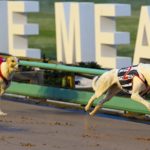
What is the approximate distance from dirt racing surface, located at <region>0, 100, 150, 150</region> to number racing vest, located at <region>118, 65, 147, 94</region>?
64 centimetres

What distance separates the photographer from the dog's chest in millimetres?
12653

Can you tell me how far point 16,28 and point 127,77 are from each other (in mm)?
14143

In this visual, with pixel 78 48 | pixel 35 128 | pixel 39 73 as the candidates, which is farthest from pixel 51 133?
pixel 78 48

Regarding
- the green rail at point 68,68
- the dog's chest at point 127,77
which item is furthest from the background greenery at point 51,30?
the dog's chest at point 127,77

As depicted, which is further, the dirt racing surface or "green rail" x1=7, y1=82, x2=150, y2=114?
"green rail" x1=7, y1=82, x2=150, y2=114

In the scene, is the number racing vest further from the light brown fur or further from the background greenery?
the background greenery

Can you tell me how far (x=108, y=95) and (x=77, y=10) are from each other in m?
11.4

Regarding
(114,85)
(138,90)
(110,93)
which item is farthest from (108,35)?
(138,90)

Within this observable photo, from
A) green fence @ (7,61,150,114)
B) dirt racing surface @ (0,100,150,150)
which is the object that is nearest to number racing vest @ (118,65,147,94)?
dirt racing surface @ (0,100,150,150)

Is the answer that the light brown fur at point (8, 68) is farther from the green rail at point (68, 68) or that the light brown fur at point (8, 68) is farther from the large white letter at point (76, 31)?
the large white letter at point (76, 31)

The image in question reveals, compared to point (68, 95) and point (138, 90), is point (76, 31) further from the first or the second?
point (138, 90)

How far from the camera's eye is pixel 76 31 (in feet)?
82.0

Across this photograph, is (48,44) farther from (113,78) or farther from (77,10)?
(113,78)

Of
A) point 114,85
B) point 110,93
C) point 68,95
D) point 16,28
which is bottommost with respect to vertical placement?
point 68,95
